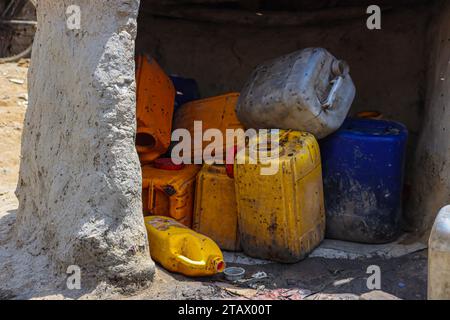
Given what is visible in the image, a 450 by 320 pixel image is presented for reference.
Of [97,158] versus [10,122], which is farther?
[10,122]

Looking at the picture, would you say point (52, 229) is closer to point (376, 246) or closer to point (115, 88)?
point (115, 88)

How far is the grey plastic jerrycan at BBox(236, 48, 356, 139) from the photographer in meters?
3.53

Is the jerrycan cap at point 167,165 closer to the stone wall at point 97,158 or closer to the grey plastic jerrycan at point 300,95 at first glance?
the grey plastic jerrycan at point 300,95

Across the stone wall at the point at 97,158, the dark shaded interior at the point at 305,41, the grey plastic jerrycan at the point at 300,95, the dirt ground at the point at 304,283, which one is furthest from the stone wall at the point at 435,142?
the stone wall at the point at 97,158

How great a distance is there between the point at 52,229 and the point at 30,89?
0.87 m

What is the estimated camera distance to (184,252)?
121 inches

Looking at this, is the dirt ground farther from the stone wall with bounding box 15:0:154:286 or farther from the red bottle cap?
the red bottle cap

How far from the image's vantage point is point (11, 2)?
26.8 feet

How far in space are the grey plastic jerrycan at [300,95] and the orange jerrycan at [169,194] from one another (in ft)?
2.02

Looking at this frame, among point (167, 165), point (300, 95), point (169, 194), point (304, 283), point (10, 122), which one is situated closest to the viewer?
point (304, 283)

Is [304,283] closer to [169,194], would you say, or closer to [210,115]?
[169,194]

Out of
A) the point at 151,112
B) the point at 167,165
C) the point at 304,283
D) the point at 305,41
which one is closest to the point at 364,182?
the point at 304,283

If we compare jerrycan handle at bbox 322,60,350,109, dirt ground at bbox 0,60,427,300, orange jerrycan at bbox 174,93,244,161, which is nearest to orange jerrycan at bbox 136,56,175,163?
orange jerrycan at bbox 174,93,244,161

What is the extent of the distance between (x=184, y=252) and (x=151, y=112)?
126 cm
